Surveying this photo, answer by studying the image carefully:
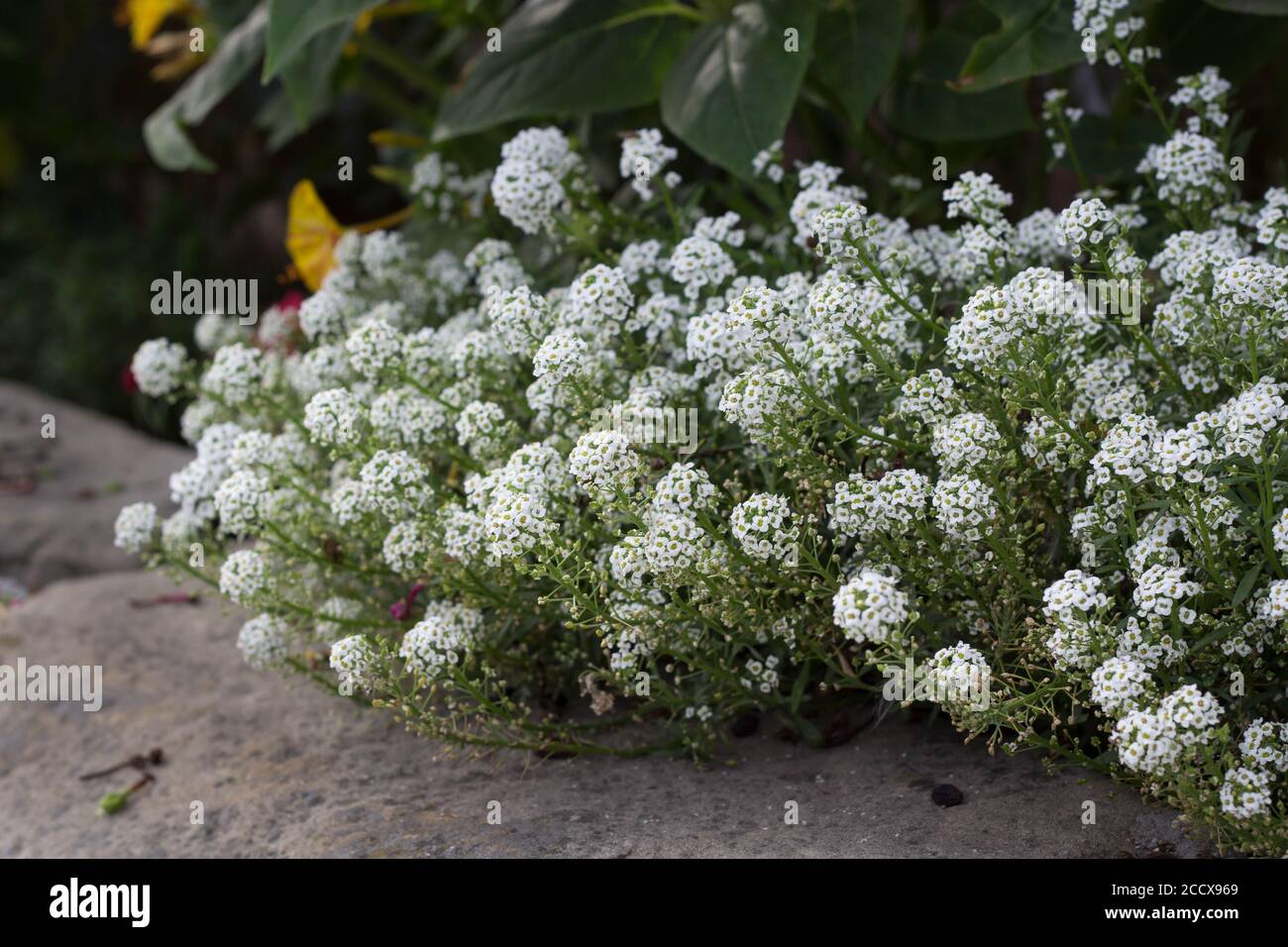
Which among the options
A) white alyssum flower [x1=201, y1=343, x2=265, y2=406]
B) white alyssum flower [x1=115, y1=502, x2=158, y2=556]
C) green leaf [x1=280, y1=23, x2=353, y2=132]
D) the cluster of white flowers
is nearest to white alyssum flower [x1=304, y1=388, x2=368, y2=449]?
the cluster of white flowers

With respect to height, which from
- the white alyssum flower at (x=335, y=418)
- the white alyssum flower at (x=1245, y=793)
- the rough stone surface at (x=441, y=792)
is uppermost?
the white alyssum flower at (x=335, y=418)

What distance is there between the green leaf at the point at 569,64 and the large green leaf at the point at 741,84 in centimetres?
14

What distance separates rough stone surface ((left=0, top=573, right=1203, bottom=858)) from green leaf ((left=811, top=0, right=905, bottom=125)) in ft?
3.88

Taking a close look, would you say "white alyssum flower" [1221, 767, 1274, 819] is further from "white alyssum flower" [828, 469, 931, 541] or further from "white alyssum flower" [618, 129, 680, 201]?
"white alyssum flower" [618, 129, 680, 201]

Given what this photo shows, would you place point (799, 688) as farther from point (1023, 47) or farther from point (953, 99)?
point (953, 99)

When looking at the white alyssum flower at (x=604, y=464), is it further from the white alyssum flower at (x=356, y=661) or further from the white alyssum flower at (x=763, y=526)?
the white alyssum flower at (x=356, y=661)

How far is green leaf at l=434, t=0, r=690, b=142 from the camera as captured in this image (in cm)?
273

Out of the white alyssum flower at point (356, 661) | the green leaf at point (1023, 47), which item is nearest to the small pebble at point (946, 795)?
the white alyssum flower at point (356, 661)

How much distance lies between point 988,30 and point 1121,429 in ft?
4.26

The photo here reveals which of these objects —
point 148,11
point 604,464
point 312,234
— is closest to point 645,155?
point 604,464

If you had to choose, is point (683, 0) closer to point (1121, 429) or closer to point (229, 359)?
point (229, 359)

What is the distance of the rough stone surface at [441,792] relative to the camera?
1.86 meters
